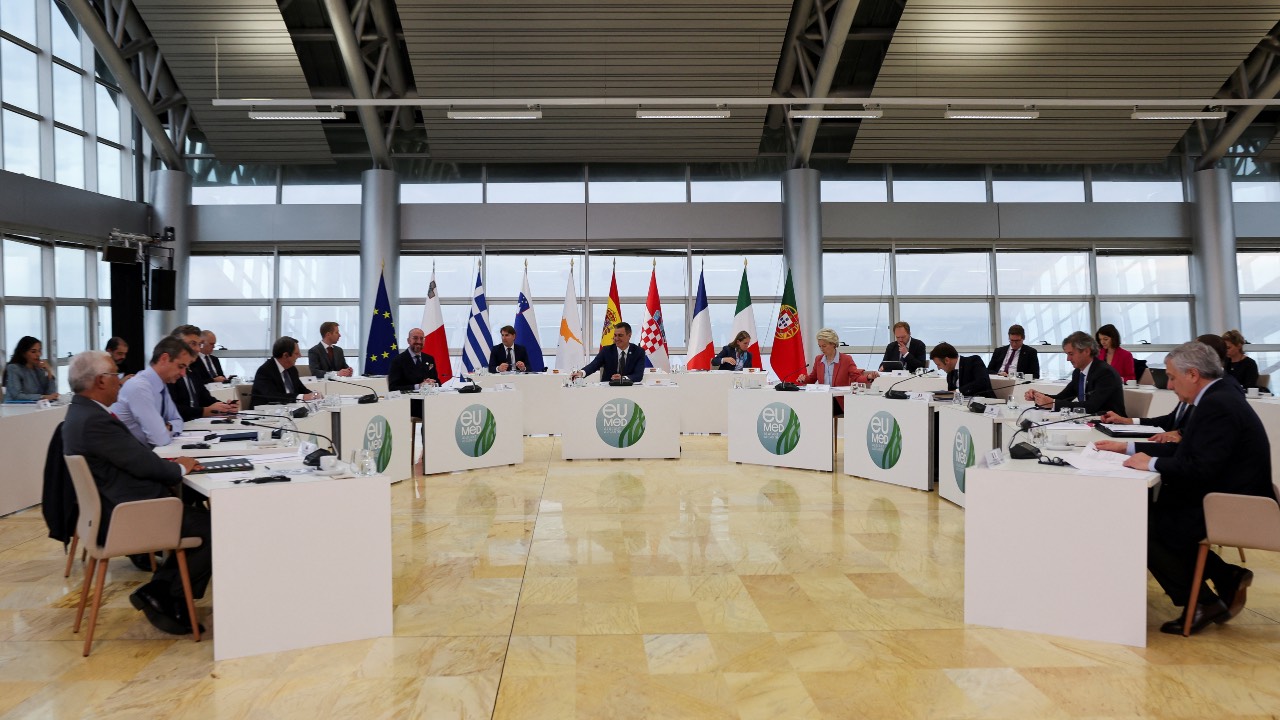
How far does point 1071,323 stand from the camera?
13961mm

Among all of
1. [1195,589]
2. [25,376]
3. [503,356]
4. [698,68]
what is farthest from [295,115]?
[1195,589]

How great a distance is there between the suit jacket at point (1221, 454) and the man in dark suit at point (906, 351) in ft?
18.5

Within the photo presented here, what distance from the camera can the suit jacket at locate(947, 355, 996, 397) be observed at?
24.5 ft

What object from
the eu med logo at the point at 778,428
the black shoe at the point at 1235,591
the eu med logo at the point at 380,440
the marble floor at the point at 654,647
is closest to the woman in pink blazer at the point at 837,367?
the eu med logo at the point at 778,428

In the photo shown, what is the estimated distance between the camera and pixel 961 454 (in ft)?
20.5

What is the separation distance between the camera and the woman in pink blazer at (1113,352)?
7.77 m

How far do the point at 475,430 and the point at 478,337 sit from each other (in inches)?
157

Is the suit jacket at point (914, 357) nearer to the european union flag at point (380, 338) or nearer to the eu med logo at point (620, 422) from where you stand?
the eu med logo at point (620, 422)

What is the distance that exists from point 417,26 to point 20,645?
9186mm

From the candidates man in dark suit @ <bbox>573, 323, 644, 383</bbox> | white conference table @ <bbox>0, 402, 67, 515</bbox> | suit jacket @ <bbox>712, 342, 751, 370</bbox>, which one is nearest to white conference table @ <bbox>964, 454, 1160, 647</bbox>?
man in dark suit @ <bbox>573, 323, 644, 383</bbox>

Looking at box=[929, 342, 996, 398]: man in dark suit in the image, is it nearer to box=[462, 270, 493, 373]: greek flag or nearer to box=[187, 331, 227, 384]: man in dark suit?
box=[462, 270, 493, 373]: greek flag

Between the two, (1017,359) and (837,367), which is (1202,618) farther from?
(1017,359)

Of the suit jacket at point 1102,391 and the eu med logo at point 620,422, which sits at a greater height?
the suit jacket at point 1102,391

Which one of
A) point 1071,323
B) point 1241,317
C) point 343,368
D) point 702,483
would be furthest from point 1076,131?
point 343,368
